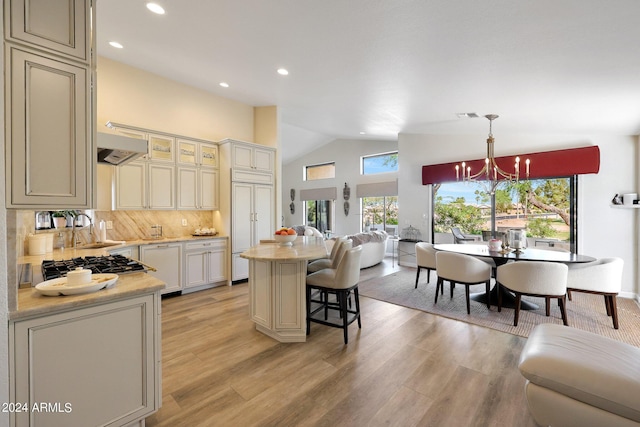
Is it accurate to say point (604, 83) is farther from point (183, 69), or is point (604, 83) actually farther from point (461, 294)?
point (183, 69)

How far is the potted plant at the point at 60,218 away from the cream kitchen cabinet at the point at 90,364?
9.72 feet

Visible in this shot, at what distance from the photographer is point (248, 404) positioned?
1890mm

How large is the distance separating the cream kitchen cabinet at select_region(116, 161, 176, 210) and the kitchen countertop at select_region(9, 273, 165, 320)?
9.03 ft

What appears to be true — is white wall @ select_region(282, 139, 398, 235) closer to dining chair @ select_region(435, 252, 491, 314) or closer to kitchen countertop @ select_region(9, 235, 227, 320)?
dining chair @ select_region(435, 252, 491, 314)

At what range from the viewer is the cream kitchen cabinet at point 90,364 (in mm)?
1261

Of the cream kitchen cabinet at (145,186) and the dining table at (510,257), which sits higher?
the cream kitchen cabinet at (145,186)

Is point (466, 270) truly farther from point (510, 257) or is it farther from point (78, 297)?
point (78, 297)

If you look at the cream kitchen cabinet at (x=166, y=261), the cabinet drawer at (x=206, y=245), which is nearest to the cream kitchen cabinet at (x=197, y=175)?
the cabinet drawer at (x=206, y=245)

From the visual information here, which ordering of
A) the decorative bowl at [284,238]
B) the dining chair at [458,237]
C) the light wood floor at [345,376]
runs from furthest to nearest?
1. the dining chair at [458,237]
2. the decorative bowl at [284,238]
3. the light wood floor at [345,376]

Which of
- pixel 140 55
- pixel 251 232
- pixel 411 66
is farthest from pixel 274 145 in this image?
pixel 411 66

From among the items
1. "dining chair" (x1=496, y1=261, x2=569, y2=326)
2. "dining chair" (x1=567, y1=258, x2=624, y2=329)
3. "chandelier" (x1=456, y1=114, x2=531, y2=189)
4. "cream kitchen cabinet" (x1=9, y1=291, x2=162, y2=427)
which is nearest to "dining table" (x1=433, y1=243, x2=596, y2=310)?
"dining chair" (x1=567, y1=258, x2=624, y2=329)

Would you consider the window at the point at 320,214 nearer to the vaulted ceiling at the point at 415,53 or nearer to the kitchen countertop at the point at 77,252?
the vaulted ceiling at the point at 415,53

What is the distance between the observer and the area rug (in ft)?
10.1

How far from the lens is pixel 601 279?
309 centimetres
